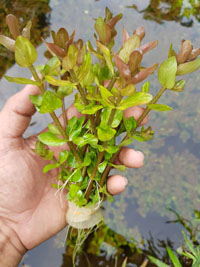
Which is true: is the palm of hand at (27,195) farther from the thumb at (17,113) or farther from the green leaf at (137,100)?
the green leaf at (137,100)

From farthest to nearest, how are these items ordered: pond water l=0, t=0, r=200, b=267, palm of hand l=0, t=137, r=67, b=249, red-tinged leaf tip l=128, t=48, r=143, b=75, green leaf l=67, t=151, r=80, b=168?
pond water l=0, t=0, r=200, b=267 → palm of hand l=0, t=137, r=67, b=249 → green leaf l=67, t=151, r=80, b=168 → red-tinged leaf tip l=128, t=48, r=143, b=75

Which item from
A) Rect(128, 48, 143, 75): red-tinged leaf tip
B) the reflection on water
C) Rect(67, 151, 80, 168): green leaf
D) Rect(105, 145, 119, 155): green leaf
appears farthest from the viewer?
the reflection on water

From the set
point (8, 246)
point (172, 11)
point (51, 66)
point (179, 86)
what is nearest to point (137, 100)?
point (179, 86)

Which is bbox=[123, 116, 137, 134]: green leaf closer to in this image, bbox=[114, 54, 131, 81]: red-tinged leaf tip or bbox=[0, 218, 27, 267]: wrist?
bbox=[114, 54, 131, 81]: red-tinged leaf tip

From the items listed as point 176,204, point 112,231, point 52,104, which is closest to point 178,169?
point 176,204

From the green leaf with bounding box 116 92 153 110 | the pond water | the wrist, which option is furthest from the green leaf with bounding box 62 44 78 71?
the pond water

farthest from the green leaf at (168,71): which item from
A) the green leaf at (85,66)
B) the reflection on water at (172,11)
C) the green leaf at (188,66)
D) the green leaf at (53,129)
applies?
the reflection on water at (172,11)
